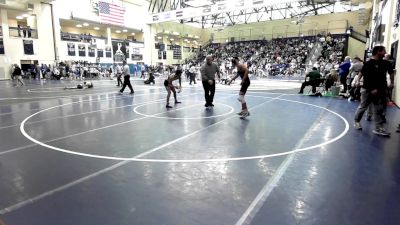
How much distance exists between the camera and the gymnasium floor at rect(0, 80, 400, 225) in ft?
9.23

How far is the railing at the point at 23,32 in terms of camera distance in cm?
2724

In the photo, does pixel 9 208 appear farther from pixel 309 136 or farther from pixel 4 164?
pixel 309 136

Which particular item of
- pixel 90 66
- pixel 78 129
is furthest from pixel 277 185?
A: pixel 90 66

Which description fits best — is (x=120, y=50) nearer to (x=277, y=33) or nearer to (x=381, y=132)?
(x=277, y=33)

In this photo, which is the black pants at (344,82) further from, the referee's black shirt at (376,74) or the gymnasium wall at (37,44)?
the gymnasium wall at (37,44)

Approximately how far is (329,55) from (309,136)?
30.9 meters

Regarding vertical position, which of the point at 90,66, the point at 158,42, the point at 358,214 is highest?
the point at 158,42

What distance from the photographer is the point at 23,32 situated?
89.9 feet

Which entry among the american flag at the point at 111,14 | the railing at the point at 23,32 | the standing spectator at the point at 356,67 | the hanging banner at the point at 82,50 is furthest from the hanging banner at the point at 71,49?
the standing spectator at the point at 356,67

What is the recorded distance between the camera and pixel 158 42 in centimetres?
4406

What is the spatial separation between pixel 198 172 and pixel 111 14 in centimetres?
3317

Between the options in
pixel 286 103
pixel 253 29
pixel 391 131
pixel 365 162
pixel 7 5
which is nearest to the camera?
pixel 365 162

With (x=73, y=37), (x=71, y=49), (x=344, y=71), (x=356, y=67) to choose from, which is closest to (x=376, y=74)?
(x=356, y=67)

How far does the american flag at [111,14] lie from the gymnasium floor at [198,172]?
2784 cm
